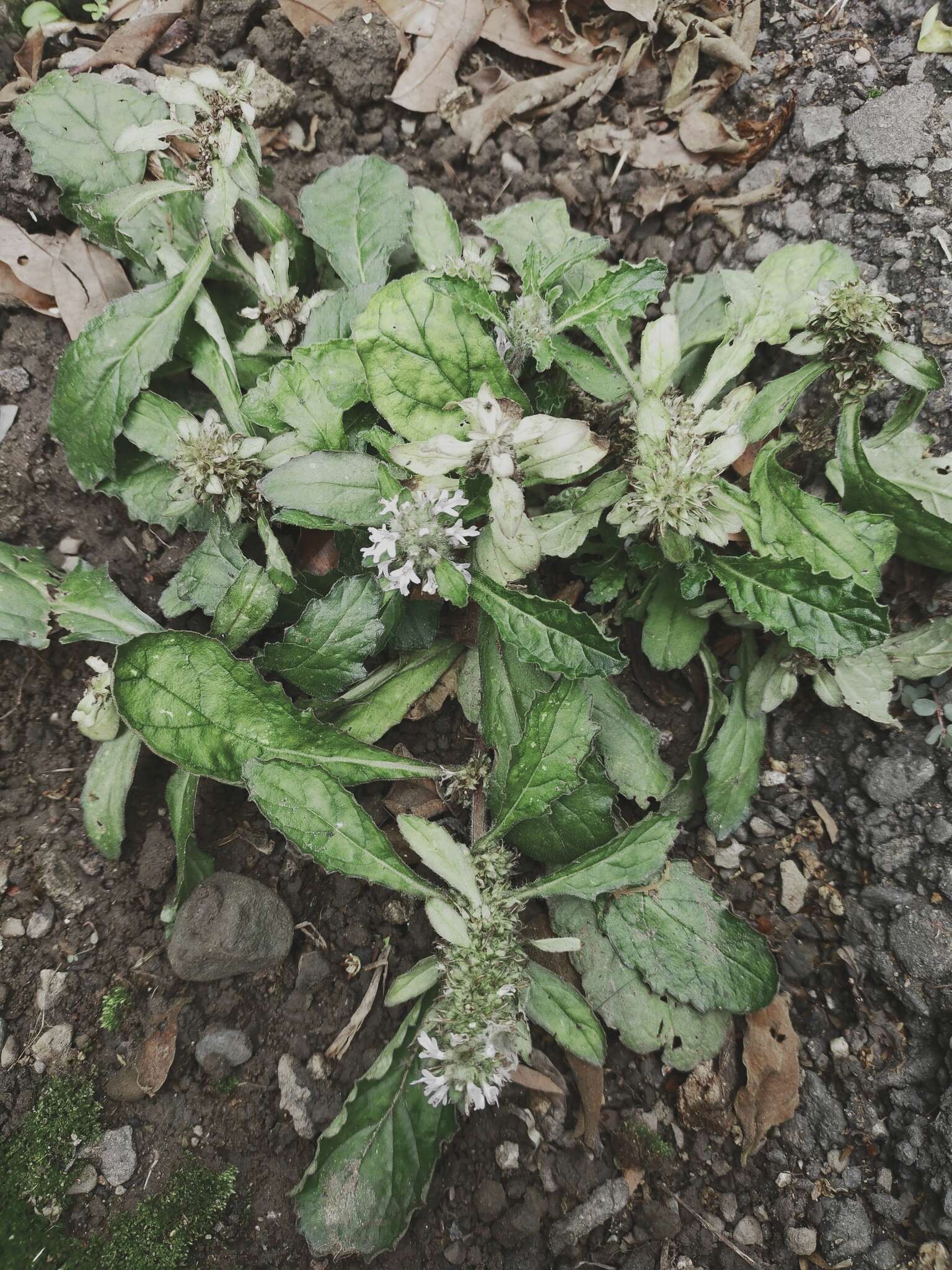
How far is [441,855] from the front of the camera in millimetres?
1764

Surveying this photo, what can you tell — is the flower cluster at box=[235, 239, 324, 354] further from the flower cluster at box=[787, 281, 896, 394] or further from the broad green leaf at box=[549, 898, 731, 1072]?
the broad green leaf at box=[549, 898, 731, 1072]

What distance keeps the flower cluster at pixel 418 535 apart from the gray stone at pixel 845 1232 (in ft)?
5.22

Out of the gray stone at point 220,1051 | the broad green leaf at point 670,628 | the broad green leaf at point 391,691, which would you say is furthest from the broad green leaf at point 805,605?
the gray stone at point 220,1051

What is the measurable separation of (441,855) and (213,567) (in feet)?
2.81

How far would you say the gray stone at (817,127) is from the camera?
86.5 inches

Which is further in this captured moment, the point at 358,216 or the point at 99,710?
the point at 358,216

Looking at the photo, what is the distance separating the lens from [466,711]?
6.64ft

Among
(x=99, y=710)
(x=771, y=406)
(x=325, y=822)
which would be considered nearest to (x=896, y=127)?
(x=771, y=406)

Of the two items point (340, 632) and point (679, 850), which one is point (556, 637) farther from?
point (679, 850)

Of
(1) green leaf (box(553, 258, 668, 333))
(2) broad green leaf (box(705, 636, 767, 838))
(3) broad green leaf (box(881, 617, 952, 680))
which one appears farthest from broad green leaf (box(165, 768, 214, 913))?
(3) broad green leaf (box(881, 617, 952, 680))

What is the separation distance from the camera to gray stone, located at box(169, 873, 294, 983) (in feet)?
5.85

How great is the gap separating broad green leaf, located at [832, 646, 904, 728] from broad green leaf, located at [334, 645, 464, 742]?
94 cm

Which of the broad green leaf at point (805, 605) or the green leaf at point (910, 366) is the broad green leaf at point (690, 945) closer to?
the broad green leaf at point (805, 605)

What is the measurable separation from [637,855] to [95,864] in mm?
1277
